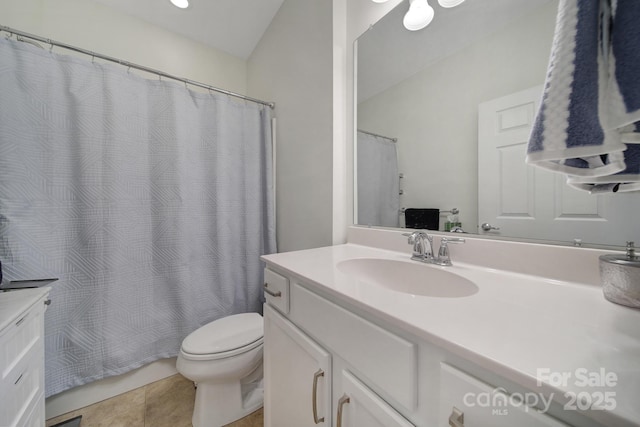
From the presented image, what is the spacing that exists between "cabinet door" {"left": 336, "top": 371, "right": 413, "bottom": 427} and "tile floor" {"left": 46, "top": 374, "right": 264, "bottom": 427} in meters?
0.87

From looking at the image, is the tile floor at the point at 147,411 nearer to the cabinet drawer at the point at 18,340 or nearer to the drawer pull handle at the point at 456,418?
the cabinet drawer at the point at 18,340

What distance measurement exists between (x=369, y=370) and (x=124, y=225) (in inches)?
54.7

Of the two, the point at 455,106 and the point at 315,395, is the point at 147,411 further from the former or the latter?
the point at 455,106

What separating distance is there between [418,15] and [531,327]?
1169 mm

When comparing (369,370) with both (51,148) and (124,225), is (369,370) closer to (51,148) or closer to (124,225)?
(124,225)

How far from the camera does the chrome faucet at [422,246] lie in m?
0.79

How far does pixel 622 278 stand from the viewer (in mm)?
426

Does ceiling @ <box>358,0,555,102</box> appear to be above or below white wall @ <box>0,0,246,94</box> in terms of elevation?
below

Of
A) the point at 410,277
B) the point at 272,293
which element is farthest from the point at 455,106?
the point at 272,293

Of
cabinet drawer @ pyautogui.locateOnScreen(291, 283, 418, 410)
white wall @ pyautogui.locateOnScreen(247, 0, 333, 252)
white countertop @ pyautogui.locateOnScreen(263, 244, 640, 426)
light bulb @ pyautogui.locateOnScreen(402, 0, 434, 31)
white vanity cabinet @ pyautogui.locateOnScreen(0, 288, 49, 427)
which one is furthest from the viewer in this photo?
white wall @ pyautogui.locateOnScreen(247, 0, 333, 252)

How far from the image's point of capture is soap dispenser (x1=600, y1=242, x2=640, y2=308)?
0.41 meters

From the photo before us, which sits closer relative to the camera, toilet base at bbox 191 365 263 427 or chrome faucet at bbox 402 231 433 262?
chrome faucet at bbox 402 231 433 262

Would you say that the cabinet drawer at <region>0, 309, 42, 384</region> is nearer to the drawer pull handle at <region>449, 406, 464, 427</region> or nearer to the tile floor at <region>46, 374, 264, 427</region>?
the tile floor at <region>46, 374, 264, 427</region>

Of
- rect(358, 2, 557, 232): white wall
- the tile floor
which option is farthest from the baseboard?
rect(358, 2, 557, 232): white wall
